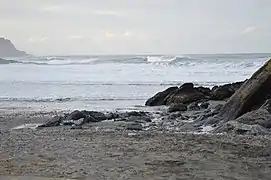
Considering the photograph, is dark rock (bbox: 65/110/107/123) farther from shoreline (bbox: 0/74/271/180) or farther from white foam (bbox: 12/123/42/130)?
white foam (bbox: 12/123/42/130)

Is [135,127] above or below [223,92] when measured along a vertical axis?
below

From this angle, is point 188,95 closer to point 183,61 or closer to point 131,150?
point 131,150

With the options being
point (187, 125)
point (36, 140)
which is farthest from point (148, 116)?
point (36, 140)

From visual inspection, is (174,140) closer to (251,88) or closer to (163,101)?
(251,88)

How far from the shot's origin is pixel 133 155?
739 cm

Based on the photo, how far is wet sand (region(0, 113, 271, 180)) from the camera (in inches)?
241

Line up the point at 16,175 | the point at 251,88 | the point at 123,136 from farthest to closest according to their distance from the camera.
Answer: the point at 251,88
the point at 123,136
the point at 16,175

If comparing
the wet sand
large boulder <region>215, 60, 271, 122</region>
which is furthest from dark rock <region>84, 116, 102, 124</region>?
large boulder <region>215, 60, 271, 122</region>

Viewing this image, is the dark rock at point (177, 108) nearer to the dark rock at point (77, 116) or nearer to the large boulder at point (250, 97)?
the large boulder at point (250, 97)

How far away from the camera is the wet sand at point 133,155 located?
241 inches

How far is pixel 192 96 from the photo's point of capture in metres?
17.6

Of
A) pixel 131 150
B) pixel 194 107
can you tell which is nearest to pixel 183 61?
pixel 194 107

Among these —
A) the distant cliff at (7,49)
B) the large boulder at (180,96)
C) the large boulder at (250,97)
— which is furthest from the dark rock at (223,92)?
the distant cliff at (7,49)

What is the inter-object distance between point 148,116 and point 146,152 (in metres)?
6.12
